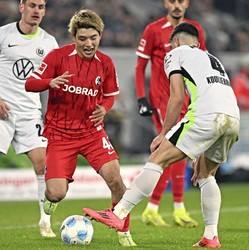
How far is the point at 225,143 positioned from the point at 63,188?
1.65m

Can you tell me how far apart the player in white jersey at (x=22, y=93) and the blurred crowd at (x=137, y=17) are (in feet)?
37.9

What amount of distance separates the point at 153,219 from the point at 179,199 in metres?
0.44

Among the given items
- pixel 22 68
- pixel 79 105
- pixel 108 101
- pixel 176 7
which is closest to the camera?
pixel 79 105

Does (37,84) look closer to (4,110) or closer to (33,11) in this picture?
(4,110)

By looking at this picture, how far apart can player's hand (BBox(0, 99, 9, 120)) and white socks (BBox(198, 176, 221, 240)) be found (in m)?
2.40

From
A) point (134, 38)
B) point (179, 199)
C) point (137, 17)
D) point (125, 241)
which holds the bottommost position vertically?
point (134, 38)

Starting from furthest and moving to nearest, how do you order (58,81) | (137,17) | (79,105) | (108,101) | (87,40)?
1. (137,17)
2. (108,101)
3. (79,105)
4. (87,40)
5. (58,81)

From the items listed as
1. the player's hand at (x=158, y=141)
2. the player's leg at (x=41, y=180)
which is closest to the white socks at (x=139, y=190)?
the player's hand at (x=158, y=141)

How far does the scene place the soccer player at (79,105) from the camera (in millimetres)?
8336

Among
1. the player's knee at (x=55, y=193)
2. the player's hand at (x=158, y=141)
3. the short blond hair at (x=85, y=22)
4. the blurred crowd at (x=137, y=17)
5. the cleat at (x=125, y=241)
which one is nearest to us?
the player's hand at (x=158, y=141)

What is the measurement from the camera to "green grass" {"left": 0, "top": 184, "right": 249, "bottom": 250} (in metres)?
8.33

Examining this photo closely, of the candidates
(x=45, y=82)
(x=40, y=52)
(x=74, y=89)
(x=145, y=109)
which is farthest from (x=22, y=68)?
(x=145, y=109)

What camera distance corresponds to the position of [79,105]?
27.9 feet

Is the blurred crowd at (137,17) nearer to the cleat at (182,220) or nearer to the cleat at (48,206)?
the cleat at (182,220)
